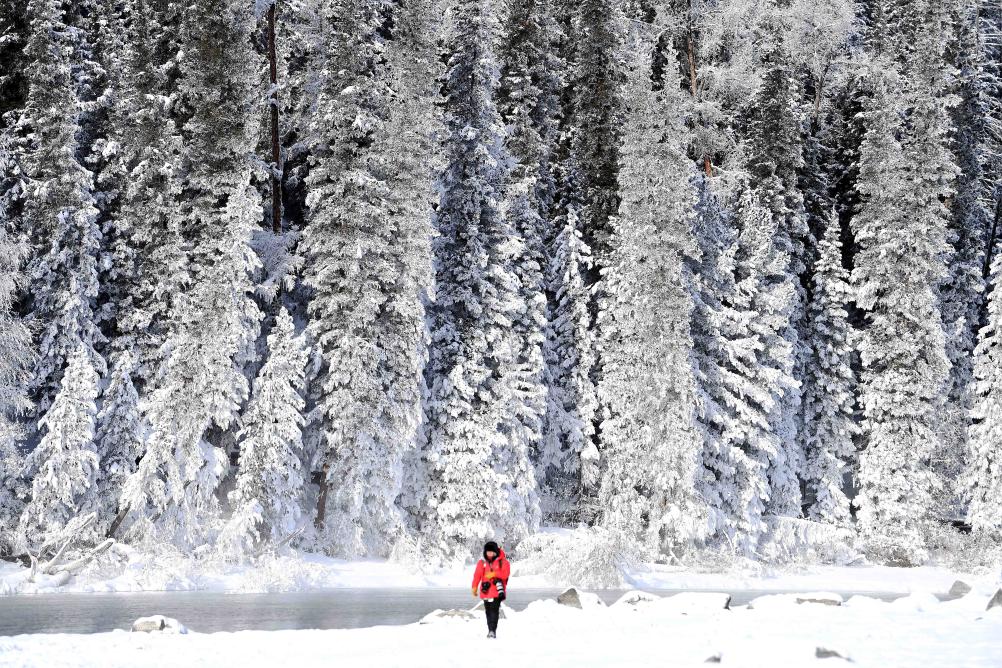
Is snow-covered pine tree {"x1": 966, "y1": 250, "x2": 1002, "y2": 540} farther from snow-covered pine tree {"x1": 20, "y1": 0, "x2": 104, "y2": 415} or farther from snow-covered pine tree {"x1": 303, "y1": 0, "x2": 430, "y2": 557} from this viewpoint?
snow-covered pine tree {"x1": 20, "y1": 0, "x2": 104, "y2": 415}

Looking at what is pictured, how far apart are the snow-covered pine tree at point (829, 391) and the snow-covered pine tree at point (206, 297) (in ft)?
70.3

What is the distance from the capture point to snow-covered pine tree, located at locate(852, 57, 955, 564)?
3828cm

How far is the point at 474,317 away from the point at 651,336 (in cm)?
590

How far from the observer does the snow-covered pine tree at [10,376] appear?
27000 millimetres

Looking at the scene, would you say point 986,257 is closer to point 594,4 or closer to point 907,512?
point 907,512

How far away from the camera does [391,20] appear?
36.6 m

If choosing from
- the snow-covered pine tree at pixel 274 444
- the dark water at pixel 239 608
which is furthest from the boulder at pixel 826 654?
the snow-covered pine tree at pixel 274 444

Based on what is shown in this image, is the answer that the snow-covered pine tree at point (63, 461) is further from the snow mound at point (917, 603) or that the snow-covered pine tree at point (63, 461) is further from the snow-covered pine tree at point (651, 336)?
the snow mound at point (917, 603)

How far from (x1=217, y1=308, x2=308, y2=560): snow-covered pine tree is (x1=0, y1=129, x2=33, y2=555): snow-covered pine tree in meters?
5.66

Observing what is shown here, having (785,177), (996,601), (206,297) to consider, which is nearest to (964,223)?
(785,177)

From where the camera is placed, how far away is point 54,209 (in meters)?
31.8

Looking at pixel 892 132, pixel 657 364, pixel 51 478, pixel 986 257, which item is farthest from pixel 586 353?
→ pixel 986 257

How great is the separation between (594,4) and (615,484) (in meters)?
18.3

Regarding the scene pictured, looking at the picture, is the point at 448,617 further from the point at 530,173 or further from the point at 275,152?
the point at 530,173
